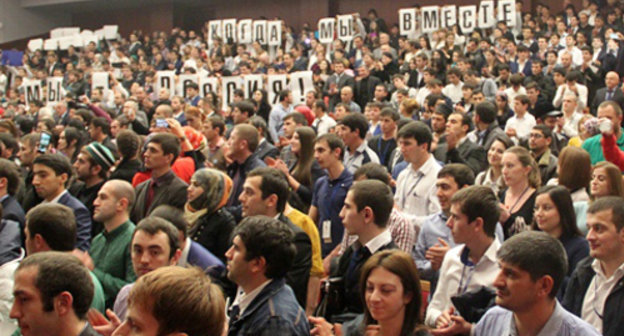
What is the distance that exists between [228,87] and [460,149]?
6371mm

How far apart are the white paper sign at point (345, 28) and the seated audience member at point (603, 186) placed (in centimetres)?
1293

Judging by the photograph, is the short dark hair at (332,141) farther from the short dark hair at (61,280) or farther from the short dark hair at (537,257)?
the short dark hair at (61,280)

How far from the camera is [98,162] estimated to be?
6086mm

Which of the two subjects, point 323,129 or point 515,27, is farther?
point 515,27

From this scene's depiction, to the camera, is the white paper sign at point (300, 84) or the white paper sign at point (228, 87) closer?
the white paper sign at point (300, 84)

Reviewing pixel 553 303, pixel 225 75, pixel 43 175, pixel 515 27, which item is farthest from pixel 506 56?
pixel 553 303

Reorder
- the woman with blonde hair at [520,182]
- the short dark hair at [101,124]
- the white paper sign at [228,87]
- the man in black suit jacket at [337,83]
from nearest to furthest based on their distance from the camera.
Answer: the woman with blonde hair at [520,182] → the short dark hair at [101,124] → the white paper sign at [228,87] → the man in black suit jacket at [337,83]

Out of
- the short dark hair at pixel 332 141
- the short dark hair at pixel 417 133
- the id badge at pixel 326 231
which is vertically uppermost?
the short dark hair at pixel 417 133

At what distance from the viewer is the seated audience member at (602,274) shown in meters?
3.46

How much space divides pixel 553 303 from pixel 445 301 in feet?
2.82

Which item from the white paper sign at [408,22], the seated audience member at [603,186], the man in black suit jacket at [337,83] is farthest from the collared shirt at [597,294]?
the white paper sign at [408,22]

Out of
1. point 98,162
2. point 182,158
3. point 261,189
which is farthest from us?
point 182,158

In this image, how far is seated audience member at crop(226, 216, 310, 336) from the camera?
316cm

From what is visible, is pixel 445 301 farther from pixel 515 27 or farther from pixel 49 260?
pixel 515 27
